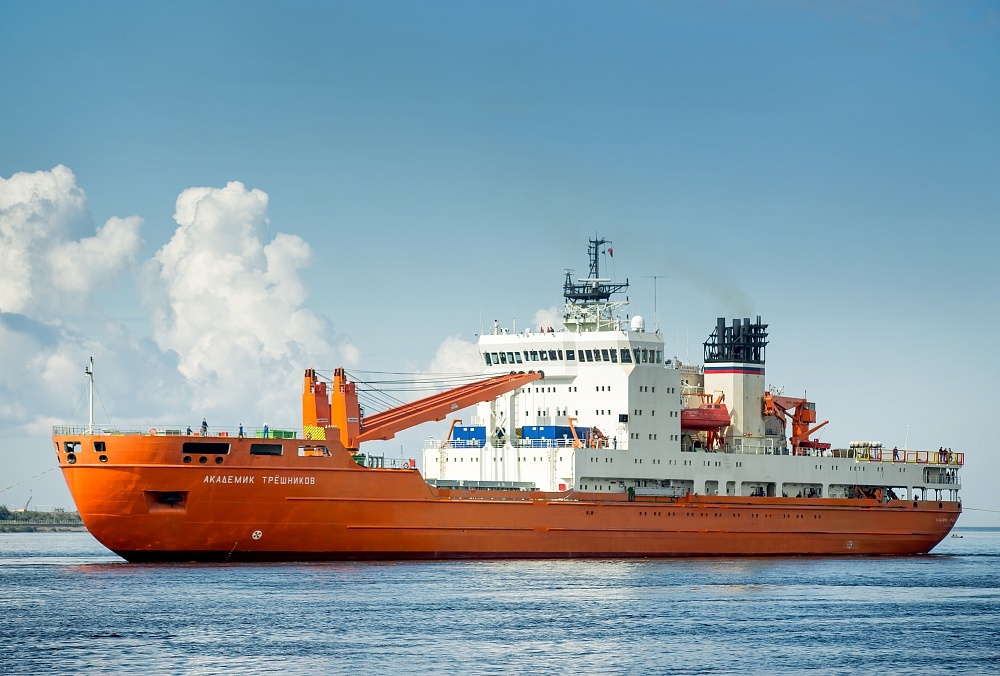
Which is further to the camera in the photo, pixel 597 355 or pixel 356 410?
pixel 597 355

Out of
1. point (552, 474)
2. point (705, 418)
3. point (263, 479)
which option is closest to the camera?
point (263, 479)

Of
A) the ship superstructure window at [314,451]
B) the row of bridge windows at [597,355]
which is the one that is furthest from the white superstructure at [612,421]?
the ship superstructure window at [314,451]

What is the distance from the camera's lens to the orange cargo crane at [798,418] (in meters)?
54.5

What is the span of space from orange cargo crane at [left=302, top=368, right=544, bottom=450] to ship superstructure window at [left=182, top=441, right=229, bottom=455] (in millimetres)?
3495

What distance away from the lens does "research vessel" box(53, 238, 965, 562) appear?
41062 mm

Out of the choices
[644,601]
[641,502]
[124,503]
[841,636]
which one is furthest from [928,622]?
[124,503]

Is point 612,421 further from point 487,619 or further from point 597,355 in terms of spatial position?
point 487,619

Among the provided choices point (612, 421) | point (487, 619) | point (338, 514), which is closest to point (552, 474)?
point (612, 421)

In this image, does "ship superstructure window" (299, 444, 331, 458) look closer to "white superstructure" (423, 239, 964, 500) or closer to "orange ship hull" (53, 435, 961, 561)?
"orange ship hull" (53, 435, 961, 561)

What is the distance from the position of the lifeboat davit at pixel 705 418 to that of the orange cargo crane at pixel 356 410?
7.78 meters

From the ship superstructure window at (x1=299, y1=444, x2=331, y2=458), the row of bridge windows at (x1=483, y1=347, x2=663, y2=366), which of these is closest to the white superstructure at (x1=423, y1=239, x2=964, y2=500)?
the row of bridge windows at (x1=483, y1=347, x2=663, y2=366)

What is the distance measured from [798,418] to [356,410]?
61.7 feet

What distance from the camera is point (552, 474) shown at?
4744 centimetres

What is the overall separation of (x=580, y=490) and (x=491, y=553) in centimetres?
377
